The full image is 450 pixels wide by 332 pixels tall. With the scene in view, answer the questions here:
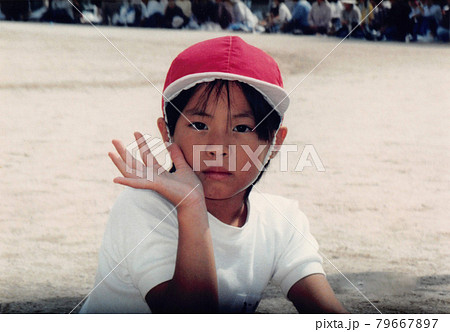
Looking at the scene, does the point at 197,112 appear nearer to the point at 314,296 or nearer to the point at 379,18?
the point at 314,296

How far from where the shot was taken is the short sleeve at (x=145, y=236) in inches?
62.8

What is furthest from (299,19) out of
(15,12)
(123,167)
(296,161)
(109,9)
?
(123,167)

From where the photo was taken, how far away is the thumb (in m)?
1.63

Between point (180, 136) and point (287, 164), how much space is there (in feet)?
9.24

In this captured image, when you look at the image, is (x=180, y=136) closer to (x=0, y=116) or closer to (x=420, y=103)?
(x=0, y=116)

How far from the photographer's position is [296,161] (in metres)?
4.57

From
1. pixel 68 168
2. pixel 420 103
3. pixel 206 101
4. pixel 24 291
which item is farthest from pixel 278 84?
pixel 420 103

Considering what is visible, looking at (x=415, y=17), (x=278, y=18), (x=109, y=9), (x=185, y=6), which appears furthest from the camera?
(x=109, y=9)

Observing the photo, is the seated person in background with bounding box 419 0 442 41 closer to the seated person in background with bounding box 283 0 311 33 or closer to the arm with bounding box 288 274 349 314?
the seated person in background with bounding box 283 0 311 33

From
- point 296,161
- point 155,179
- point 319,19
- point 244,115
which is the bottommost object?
point 319,19

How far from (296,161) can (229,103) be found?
116 inches

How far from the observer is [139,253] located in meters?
1.60

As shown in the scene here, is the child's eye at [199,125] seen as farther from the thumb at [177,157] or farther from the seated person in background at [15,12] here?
the seated person in background at [15,12]

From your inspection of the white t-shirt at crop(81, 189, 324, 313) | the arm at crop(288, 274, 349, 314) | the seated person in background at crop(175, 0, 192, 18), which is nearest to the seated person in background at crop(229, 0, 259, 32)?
the seated person in background at crop(175, 0, 192, 18)
